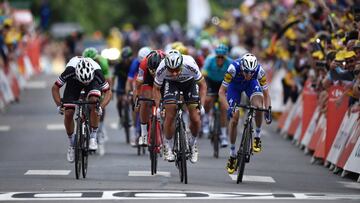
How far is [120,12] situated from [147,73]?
254 feet

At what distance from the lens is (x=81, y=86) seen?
2055 cm

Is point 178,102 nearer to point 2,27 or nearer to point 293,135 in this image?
point 293,135

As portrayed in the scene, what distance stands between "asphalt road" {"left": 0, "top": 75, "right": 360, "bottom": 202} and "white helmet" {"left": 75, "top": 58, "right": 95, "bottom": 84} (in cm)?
139

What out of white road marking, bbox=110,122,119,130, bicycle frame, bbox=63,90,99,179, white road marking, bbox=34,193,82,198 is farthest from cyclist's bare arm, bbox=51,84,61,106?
white road marking, bbox=110,122,119,130

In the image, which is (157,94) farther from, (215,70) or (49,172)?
(215,70)

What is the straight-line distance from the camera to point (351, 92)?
850 inches

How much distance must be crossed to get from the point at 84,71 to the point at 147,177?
1800 mm

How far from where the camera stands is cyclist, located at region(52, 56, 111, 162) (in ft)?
65.5

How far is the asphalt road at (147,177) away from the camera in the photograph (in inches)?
700

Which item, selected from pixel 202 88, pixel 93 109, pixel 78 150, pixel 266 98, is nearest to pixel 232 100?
pixel 266 98

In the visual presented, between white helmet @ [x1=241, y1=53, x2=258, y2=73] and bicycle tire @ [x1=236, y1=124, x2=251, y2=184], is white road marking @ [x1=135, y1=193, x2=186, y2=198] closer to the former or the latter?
→ bicycle tire @ [x1=236, y1=124, x2=251, y2=184]

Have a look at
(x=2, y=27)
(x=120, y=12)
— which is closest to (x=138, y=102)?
(x=2, y=27)

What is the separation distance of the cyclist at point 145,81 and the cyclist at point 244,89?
1.15 meters

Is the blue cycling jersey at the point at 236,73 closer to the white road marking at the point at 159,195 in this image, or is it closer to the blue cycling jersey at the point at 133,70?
the white road marking at the point at 159,195
